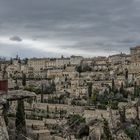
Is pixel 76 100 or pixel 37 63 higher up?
pixel 37 63

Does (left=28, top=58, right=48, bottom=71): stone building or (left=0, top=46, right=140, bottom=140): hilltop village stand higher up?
(left=28, top=58, right=48, bottom=71): stone building

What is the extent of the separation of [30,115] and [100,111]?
6.02 meters

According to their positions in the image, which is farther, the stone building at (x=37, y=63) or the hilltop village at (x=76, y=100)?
the stone building at (x=37, y=63)

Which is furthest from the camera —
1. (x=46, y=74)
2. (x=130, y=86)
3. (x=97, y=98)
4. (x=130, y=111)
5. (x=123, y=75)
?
(x=46, y=74)

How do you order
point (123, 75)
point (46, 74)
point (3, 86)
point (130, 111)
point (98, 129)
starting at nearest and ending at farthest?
point (3, 86), point (98, 129), point (130, 111), point (123, 75), point (46, 74)

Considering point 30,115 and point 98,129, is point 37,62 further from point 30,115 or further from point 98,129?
→ point 98,129

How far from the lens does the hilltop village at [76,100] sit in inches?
663

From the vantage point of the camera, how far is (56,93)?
182 feet

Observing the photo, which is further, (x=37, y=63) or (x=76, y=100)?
(x=37, y=63)

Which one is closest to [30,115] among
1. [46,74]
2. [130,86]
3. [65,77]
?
[130,86]

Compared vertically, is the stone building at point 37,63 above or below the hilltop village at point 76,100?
above

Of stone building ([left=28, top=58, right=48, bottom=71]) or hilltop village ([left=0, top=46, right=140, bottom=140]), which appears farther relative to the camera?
stone building ([left=28, top=58, right=48, bottom=71])

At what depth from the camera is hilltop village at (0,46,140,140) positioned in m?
16.8

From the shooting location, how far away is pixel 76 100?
5016cm
